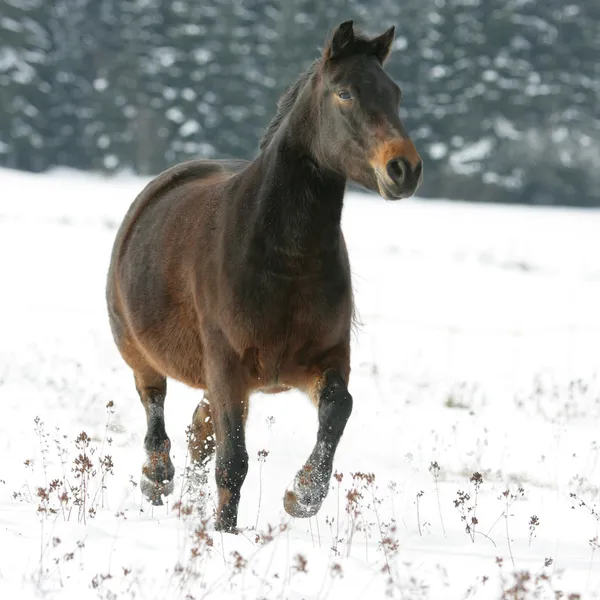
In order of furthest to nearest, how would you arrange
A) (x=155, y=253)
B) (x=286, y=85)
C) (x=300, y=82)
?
(x=286, y=85) < (x=155, y=253) < (x=300, y=82)

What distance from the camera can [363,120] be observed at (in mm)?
4367

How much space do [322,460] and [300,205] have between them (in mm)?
1227

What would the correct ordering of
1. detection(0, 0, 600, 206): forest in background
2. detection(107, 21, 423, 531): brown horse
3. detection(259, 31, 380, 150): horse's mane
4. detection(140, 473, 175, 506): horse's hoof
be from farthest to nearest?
1. detection(0, 0, 600, 206): forest in background
2. detection(140, 473, 175, 506): horse's hoof
3. detection(259, 31, 380, 150): horse's mane
4. detection(107, 21, 423, 531): brown horse

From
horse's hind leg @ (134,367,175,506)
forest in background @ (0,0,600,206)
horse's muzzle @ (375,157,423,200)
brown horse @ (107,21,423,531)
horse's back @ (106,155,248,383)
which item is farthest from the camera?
forest in background @ (0,0,600,206)

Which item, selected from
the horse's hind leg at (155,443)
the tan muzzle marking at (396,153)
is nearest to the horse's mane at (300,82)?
the tan muzzle marking at (396,153)

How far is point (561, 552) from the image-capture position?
15.9 ft

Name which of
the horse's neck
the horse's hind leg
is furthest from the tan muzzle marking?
the horse's hind leg

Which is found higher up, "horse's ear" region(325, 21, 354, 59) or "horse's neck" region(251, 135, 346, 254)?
"horse's ear" region(325, 21, 354, 59)

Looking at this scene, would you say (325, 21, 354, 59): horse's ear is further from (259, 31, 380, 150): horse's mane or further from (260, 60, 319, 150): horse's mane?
(260, 60, 319, 150): horse's mane

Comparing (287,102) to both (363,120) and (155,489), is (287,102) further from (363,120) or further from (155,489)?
(155,489)

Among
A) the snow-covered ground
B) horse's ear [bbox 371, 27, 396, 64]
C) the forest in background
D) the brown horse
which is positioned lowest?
→ the forest in background

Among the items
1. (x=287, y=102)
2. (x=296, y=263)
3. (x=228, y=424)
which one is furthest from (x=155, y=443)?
(x=287, y=102)

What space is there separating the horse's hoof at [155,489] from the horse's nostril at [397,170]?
8.79ft

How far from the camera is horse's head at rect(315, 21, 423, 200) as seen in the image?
13.5 ft
